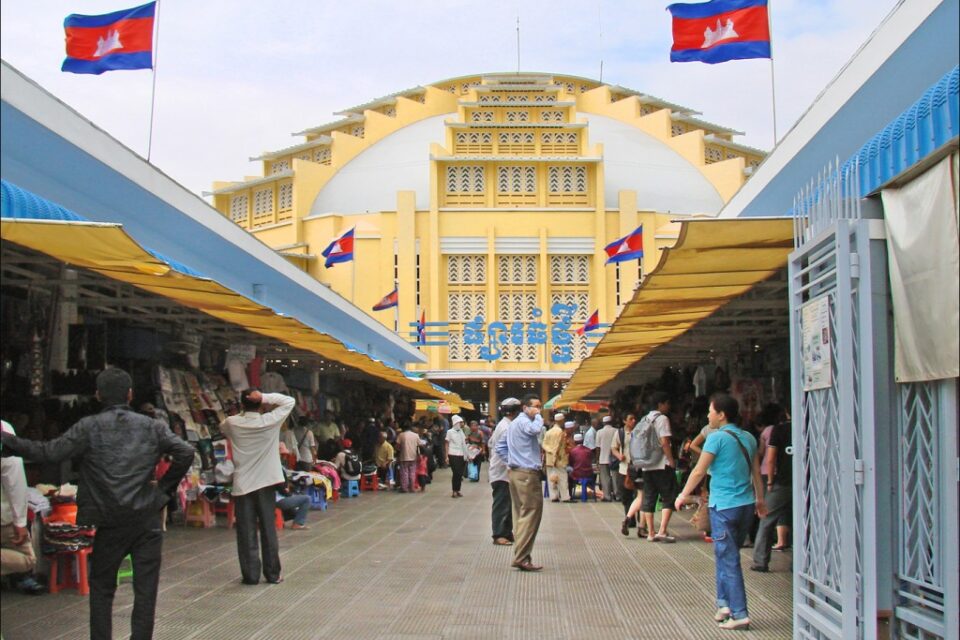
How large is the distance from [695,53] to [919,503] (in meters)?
7.54

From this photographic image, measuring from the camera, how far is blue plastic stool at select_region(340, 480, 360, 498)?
19.3 metres

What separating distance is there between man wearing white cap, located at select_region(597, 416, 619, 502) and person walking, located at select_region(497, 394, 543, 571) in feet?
22.6

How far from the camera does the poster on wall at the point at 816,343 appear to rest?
5969mm

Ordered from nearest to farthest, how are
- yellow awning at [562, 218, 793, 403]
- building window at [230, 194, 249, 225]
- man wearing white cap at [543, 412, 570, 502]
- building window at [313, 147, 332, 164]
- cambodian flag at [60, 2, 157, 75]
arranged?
yellow awning at [562, 218, 793, 403] < cambodian flag at [60, 2, 157, 75] < man wearing white cap at [543, 412, 570, 502] < building window at [230, 194, 249, 225] < building window at [313, 147, 332, 164]

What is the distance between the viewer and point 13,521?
4.97m

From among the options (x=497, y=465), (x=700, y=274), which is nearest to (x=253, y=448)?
(x=497, y=465)

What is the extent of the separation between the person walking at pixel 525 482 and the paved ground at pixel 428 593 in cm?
25

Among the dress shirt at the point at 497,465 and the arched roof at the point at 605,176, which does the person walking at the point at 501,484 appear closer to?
the dress shirt at the point at 497,465

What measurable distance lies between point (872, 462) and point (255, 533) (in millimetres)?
5356

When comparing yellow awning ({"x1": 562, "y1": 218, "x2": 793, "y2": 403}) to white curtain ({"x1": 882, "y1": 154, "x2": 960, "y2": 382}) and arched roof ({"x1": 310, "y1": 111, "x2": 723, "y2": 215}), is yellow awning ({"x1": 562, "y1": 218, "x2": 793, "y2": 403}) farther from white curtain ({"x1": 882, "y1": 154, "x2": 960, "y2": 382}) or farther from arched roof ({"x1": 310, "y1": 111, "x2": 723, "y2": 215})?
arched roof ({"x1": 310, "y1": 111, "x2": 723, "y2": 215})

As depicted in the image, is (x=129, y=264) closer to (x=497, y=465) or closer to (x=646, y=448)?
(x=497, y=465)

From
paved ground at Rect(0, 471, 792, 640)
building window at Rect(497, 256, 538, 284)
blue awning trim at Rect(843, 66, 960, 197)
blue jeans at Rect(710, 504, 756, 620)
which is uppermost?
building window at Rect(497, 256, 538, 284)

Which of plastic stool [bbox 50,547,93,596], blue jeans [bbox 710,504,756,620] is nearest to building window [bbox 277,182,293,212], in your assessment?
plastic stool [bbox 50,547,93,596]

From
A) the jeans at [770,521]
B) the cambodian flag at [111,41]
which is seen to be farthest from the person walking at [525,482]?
the cambodian flag at [111,41]
